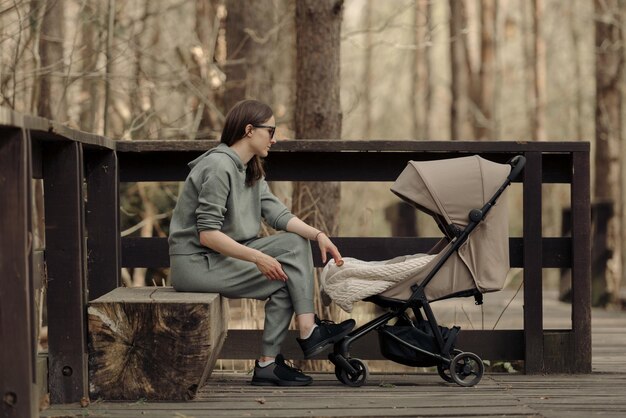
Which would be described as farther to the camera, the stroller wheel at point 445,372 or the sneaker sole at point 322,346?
the stroller wheel at point 445,372

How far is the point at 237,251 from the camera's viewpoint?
16.8 feet

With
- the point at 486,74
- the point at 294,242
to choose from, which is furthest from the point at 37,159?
the point at 486,74

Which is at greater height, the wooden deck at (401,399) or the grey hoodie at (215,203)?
the grey hoodie at (215,203)

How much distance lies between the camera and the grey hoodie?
16.9 ft

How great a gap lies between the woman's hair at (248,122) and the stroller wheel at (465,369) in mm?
1310

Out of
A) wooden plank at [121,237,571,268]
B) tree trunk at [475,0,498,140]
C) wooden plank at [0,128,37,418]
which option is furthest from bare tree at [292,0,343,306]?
tree trunk at [475,0,498,140]

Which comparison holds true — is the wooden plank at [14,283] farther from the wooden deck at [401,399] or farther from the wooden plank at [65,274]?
the wooden plank at [65,274]

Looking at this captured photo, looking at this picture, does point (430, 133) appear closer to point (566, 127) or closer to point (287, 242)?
point (566, 127)

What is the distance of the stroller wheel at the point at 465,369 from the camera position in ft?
17.6

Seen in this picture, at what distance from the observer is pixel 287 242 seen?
17.5ft

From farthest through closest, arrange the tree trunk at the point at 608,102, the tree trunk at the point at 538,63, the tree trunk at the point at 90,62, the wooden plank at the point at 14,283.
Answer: the tree trunk at the point at 538,63, the tree trunk at the point at 608,102, the tree trunk at the point at 90,62, the wooden plank at the point at 14,283

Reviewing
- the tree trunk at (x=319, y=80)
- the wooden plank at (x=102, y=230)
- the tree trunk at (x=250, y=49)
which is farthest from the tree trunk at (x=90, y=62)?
the wooden plank at (x=102, y=230)

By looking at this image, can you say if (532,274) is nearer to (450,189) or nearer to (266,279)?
(450,189)

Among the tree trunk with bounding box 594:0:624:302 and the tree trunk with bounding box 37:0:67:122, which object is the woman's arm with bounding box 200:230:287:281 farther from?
the tree trunk with bounding box 594:0:624:302
